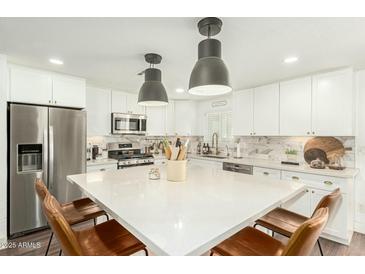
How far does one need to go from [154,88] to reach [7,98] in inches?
74.4

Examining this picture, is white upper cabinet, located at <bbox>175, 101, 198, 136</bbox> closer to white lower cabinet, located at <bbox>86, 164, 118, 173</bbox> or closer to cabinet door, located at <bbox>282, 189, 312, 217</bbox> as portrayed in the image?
white lower cabinet, located at <bbox>86, 164, 118, 173</bbox>

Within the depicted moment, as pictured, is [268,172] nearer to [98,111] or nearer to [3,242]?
[98,111]

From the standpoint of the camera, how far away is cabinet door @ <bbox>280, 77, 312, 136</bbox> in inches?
109

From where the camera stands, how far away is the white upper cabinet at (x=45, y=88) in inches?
92.5

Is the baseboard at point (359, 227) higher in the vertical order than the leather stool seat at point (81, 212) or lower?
lower

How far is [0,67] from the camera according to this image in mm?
2121

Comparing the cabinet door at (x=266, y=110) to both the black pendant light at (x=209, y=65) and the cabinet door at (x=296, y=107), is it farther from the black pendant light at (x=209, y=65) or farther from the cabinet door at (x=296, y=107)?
the black pendant light at (x=209, y=65)

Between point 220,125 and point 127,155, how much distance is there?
2.22 metres

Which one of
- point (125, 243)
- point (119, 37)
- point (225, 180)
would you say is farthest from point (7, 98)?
point (225, 180)

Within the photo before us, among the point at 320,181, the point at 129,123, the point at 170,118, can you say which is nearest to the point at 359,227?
the point at 320,181

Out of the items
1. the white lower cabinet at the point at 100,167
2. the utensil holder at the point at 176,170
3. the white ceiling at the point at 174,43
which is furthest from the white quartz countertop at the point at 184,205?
the white lower cabinet at the point at 100,167

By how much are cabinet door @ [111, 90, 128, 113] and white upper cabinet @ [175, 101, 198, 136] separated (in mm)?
1315

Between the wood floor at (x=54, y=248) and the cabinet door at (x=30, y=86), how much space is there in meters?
1.75
